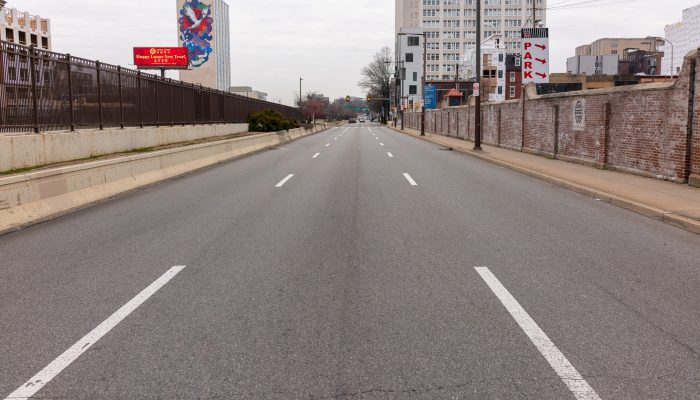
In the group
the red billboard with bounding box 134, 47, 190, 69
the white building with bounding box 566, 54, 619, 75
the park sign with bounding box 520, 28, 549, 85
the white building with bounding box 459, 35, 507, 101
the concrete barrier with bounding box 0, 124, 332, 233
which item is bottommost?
the concrete barrier with bounding box 0, 124, 332, 233

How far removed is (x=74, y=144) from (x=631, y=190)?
1324cm

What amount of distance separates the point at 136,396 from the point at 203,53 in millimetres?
89817

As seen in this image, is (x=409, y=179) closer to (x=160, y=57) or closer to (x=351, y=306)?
(x=351, y=306)

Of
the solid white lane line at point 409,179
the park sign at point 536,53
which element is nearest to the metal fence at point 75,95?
the solid white lane line at point 409,179

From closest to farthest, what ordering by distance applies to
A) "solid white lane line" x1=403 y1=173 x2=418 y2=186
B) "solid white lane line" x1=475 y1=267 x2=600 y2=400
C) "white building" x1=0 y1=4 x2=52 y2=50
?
"solid white lane line" x1=475 y1=267 x2=600 y2=400
"solid white lane line" x1=403 y1=173 x2=418 y2=186
"white building" x1=0 y1=4 x2=52 y2=50

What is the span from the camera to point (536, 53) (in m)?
23.5

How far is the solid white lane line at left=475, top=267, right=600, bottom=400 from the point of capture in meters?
3.56

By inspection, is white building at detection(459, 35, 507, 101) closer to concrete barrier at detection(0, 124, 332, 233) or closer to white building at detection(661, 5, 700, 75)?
white building at detection(661, 5, 700, 75)

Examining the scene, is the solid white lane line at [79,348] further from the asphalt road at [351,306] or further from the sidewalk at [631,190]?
the sidewalk at [631,190]

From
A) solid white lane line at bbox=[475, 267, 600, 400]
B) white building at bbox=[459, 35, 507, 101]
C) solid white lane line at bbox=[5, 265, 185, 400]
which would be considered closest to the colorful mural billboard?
white building at bbox=[459, 35, 507, 101]

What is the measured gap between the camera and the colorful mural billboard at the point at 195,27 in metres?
85.3

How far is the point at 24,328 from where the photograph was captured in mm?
4668

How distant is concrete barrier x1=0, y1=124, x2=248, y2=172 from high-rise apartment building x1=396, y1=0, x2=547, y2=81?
140 m

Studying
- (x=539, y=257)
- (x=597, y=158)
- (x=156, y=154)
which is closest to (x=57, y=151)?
(x=156, y=154)
